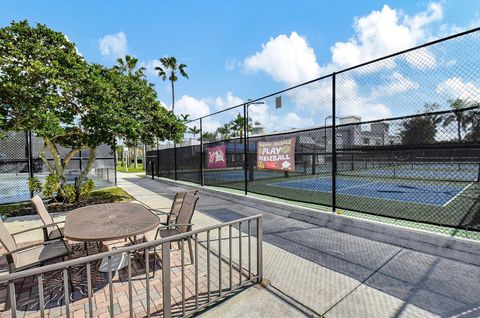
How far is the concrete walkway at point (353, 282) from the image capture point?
2.68m

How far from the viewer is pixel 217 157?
10797mm

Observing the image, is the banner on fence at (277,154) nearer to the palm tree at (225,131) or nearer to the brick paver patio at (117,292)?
the brick paver patio at (117,292)

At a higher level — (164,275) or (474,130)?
(474,130)

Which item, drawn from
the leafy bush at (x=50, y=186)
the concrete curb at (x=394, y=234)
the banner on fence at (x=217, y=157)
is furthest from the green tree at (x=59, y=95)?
the concrete curb at (x=394, y=234)

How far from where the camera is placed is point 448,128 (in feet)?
15.8

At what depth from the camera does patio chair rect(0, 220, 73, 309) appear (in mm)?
2818

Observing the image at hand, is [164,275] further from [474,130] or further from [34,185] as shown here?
[34,185]

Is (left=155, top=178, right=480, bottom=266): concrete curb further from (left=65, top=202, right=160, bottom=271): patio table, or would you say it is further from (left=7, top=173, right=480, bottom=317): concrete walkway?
(left=65, top=202, right=160, bottom=271): patio table

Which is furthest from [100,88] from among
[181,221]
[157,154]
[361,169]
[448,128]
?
[361,169]

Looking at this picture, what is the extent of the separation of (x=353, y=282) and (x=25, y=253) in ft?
13.9

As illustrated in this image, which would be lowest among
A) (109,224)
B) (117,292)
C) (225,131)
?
(117,292)

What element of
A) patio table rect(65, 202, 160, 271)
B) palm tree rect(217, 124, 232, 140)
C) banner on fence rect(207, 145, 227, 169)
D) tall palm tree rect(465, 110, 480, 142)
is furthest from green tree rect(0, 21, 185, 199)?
palm tree rect(217, 124, 232, 140)

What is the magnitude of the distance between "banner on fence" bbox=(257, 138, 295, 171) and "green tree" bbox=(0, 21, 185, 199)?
337 cm

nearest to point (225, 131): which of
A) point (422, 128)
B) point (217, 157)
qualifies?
point (217, 157)
